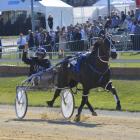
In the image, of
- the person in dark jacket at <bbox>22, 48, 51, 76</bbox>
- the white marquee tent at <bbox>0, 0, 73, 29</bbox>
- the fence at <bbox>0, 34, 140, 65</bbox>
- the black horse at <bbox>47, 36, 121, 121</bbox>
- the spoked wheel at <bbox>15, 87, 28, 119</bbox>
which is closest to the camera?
the black horse at <bbox>47, 36, 121, 121</bbox>

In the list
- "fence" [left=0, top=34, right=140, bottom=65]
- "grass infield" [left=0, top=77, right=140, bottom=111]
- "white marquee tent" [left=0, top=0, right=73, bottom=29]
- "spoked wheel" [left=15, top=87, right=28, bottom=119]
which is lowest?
"grass infield" [left=0, top=77, right=140, bottom=111]

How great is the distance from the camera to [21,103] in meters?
15.0

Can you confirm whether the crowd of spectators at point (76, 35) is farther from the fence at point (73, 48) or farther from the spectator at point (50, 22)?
the spectator at point (50, 22)

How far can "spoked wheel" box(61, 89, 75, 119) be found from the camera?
13.7 meters

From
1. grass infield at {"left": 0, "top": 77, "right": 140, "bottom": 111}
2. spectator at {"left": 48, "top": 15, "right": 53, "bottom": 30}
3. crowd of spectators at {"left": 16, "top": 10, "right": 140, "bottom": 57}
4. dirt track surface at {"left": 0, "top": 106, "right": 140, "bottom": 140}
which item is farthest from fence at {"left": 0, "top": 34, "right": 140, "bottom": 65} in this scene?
dirt track surface at {"left": 0, "top": 106, "right": 140, "bottom": 140}

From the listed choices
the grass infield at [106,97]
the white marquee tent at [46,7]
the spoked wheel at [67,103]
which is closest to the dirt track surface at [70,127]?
the spoked wheel at [67,103]

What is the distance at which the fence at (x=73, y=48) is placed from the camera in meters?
25.9

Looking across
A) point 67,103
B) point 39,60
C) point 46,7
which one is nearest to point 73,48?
point 46,7

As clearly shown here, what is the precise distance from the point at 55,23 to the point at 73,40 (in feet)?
27.9

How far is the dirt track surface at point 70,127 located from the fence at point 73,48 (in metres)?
9.86

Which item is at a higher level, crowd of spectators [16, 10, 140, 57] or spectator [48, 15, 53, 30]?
spectator [48, 15, 53, 30]

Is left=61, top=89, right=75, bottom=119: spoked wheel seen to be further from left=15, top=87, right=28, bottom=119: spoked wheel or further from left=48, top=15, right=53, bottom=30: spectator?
left=48, top=15, right=53, bottom=30: spectator

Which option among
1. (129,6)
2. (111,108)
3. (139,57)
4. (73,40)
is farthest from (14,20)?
(111,108)

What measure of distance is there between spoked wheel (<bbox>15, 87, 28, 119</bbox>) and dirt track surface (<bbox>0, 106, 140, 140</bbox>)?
0.22 meters
